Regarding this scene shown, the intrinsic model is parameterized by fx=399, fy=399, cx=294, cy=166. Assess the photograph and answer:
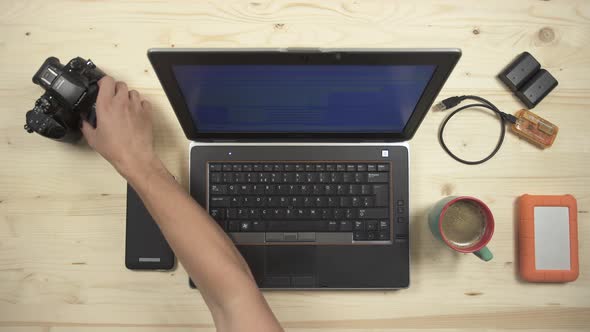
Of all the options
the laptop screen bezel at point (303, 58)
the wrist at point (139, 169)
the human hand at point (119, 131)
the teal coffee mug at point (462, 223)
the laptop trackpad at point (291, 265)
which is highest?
the laptop screen bezel at point (303, 58)

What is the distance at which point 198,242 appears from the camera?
2.17 feet

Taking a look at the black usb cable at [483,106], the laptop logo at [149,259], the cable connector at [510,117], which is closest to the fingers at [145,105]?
the laptop logo at [149,259]

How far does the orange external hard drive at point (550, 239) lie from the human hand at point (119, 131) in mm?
731

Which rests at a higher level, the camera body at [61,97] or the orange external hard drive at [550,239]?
the camera body at [61,97]

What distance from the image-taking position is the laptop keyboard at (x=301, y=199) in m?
0.76

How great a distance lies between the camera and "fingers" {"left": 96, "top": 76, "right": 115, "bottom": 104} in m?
0.74

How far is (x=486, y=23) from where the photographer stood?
81cm

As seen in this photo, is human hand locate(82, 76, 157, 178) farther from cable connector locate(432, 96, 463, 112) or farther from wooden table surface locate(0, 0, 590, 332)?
cable connector locate(432, 96, 463, 112)

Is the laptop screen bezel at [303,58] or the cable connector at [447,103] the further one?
the cable connector at [447,103]

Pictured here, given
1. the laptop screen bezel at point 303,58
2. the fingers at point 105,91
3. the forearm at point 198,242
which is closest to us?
the laptop screen bezel at point 303,58

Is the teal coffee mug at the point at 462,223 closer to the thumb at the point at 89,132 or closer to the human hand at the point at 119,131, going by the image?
the human hand at the point at 119,131

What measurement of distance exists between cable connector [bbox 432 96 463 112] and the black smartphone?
59cm

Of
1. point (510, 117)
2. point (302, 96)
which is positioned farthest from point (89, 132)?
point (510, 117)

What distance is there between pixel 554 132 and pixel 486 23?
0.26 metres
